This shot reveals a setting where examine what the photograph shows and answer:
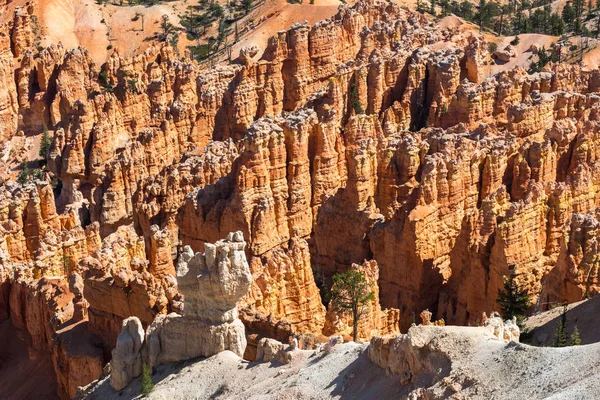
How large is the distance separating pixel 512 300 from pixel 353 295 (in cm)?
616

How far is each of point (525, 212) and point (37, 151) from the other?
180ft

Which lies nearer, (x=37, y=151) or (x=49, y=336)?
(x=49, y=336)

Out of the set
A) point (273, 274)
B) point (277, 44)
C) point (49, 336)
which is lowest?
point (49, 336)

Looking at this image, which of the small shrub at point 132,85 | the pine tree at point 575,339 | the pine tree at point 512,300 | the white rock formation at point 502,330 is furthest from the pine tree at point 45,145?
the white rock formation at point 502,330

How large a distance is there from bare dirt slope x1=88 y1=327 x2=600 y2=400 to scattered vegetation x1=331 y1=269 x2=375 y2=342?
22.3 feet

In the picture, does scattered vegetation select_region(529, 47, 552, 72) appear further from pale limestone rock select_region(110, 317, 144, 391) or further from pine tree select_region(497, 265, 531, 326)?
pale limestone rock select_region(110, 317, 144, 391)

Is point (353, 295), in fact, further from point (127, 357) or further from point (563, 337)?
point (563, 337)

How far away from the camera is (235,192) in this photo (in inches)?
2050

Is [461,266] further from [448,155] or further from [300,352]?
[300,352]

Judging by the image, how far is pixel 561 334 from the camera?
27688 millimetres

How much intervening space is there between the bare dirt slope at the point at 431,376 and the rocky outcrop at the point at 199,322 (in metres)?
1.02

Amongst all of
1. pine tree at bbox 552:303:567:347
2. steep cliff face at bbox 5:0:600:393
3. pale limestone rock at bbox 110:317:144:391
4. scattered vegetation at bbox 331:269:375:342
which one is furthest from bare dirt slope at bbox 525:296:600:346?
pale limestone rock at bbox 110:317:144:391

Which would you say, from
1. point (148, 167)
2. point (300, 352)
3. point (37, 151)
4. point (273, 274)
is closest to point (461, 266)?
point (273, 274)

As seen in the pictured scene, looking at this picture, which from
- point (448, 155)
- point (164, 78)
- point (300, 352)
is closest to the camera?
point (300, 352)
